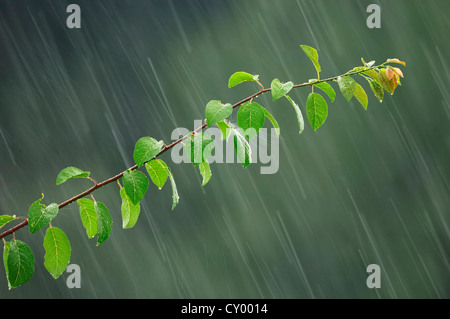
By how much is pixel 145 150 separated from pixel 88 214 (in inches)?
4.3

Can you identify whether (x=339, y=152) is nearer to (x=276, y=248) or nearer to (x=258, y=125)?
(x=276, y=248)

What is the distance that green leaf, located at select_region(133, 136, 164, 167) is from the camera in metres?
0.48

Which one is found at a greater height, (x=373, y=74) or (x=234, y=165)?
(x=373, y=74)

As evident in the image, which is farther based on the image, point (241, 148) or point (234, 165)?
point (234, 165)

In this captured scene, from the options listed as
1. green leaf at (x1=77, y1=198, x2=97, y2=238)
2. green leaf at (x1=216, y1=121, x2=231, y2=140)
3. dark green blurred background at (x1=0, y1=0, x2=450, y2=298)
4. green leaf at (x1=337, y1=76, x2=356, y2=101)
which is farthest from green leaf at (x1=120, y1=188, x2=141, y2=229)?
dark green blurred background at (x1=0, y1=0, x2=450, y2=298)

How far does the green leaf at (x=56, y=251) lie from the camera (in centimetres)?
50

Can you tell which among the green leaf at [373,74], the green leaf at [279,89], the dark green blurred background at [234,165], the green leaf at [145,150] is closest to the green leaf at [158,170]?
the green leaf at [145,150]

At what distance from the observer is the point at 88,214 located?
1.72ft

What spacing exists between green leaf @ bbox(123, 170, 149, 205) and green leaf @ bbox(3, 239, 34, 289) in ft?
0.40

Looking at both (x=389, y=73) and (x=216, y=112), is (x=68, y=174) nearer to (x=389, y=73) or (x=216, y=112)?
(x=216, y=112)

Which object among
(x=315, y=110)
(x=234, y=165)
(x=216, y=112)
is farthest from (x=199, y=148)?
(x=234, y=165)

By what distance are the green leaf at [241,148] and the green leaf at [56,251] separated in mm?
214

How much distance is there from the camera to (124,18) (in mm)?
3135

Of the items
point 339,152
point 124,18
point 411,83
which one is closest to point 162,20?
point 124,18
